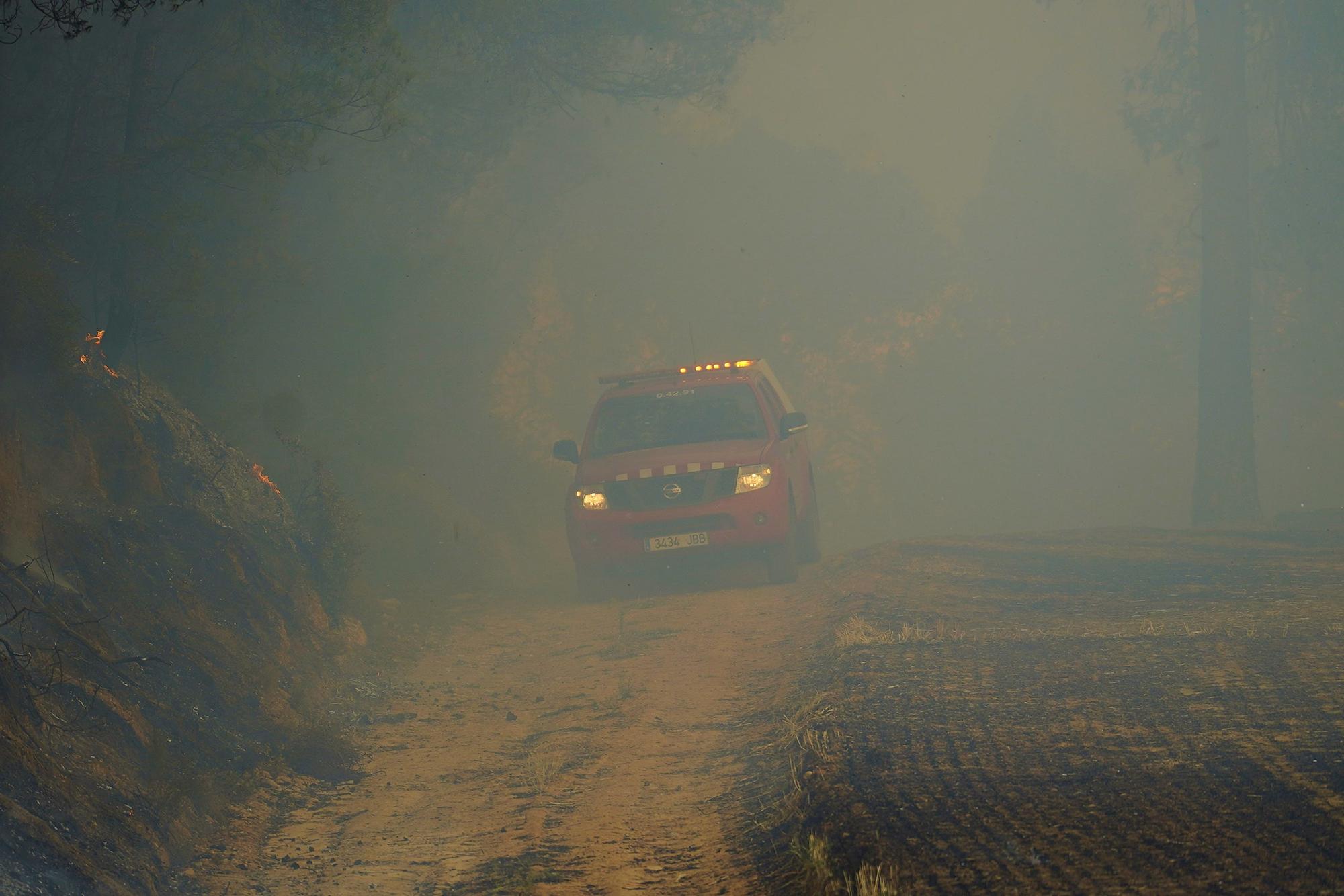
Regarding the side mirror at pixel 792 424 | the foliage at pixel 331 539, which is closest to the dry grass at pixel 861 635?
the side mirror at pixel 792 424

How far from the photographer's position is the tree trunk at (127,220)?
1026cm

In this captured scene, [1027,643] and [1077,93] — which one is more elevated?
[1077,93]

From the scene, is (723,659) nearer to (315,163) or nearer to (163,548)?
(163,548)

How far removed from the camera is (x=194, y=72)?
36.5 ft

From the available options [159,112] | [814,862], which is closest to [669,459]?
[159,112]

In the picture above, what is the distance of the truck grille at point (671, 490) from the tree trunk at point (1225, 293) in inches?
367

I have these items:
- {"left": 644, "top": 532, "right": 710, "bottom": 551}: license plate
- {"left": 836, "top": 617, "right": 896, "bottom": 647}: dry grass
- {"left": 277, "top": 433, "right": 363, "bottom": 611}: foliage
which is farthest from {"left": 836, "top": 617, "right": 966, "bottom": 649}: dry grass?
{"left": 277, "top": 433, "right": 363, "bottom": 611}: foliage

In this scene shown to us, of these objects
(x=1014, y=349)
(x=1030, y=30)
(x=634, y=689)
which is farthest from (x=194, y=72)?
(x=1030, y=30)

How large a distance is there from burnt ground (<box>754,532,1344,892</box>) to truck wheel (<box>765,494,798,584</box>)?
6.15ft

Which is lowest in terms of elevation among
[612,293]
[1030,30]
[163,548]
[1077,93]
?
[163,548]

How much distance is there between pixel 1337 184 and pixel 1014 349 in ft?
26.3

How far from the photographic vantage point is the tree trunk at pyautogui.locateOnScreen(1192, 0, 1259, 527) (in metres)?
16.6

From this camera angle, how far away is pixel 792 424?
469 inches

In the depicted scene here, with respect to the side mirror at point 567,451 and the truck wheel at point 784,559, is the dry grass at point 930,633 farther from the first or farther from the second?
the side mirror at point 567,451
